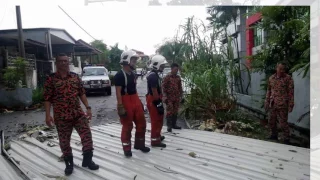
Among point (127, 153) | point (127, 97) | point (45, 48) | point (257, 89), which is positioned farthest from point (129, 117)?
point (45, 48)

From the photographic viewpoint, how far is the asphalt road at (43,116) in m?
6.77

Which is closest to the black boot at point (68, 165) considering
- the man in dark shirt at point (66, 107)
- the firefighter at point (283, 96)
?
the man in dark shirt at point (66, 107)

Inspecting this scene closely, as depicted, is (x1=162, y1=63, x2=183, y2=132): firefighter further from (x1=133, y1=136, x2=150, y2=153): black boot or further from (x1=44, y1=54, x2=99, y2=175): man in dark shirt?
(x1=44, y1=54, x2=99, y2=175): man in dark shirt

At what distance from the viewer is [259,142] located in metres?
4.66

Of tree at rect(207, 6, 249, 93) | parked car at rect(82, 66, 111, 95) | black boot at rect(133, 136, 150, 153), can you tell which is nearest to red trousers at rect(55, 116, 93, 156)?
black boot at rect(133, 136, 150, 153)

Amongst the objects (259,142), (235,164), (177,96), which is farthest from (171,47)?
(235,164)

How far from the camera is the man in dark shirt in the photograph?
3326 mm

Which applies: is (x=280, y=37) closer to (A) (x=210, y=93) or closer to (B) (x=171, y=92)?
(A) (x=210, y=93)

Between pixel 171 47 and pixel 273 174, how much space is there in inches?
204

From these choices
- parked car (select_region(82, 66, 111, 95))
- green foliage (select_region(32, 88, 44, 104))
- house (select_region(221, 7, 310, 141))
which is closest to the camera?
house (select_region(221, 7, 310, 141))

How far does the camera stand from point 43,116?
814 centimetres

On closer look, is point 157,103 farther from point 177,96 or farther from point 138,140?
Result: point 177,96

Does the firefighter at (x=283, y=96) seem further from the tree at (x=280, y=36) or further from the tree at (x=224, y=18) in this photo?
the tree at (x=224, y=18)

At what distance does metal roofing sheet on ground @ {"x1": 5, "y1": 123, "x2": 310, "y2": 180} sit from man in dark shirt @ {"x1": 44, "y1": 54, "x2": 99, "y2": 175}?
0.76 feet
